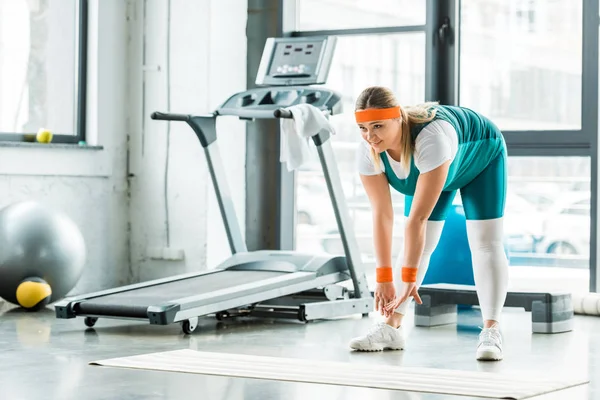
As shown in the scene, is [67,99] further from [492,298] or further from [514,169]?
[492,298]

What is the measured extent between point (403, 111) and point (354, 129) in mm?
2825

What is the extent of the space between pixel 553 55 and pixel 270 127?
1805mm

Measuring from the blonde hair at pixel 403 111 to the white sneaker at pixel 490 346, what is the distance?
0.70 metres

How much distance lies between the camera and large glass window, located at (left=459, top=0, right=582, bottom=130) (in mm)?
5828

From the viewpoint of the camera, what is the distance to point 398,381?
326 centimetres

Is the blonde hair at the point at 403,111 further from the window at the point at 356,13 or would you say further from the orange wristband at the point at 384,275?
the window at the point at 356,13

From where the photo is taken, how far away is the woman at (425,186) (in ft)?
11.8

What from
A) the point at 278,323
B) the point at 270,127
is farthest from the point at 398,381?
the point at 270,127

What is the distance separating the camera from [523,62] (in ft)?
19.6

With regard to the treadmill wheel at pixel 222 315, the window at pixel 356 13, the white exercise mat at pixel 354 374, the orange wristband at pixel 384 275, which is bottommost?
the treadmill wheel at pixel 222 315

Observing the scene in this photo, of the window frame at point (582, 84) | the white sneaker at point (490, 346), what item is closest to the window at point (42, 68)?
the window frame at point (582, 84)

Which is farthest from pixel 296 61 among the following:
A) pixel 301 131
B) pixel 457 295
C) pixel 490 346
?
pixel 490 346

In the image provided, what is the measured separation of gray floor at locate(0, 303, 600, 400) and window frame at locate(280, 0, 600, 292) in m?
0.91

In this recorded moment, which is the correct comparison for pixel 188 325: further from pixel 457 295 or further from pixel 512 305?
pixel 512 305
